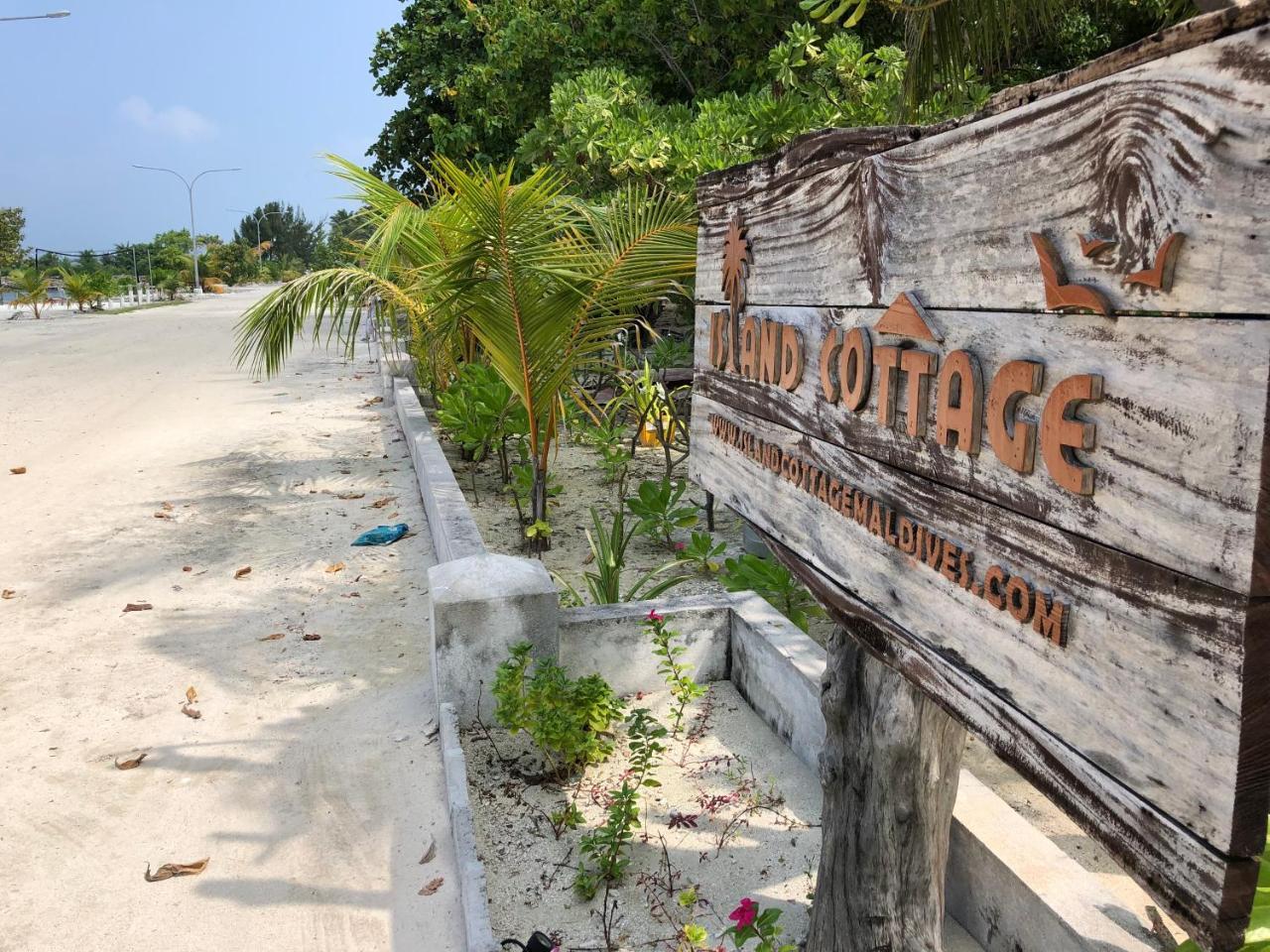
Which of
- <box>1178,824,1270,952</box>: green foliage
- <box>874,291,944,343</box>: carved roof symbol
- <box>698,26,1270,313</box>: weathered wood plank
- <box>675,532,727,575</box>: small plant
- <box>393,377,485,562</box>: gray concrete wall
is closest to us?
<box>698,26,1270,313</box>: weathered wood plank

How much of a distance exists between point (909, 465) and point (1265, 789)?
60 cm

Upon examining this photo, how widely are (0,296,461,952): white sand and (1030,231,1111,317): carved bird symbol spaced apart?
2300 millimetres

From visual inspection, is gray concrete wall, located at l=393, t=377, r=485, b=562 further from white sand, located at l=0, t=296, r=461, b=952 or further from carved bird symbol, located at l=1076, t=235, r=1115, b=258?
carved bird symbol, located at l=1076, t=235, r=1115, b=258

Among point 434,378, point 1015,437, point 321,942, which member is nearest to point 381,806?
point 321,942

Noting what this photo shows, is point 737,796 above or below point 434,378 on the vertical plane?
below

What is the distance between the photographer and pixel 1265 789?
929mm

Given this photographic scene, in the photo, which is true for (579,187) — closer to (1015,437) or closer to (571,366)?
(571,366)

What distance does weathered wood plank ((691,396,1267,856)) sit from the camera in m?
0.94

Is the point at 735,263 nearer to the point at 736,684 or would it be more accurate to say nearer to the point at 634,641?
the point at 634,641

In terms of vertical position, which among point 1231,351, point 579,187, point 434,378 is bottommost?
point 434,378

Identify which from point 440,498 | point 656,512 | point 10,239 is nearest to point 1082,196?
point 656,512

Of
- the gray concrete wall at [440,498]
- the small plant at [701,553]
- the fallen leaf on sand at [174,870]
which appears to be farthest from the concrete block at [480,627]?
the small plant at [701,553]

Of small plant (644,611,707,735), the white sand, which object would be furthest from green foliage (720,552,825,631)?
the white sand

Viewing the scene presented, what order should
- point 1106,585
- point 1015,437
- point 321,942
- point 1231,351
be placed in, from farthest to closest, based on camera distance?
point 321,942 < point 1015,437 < point 1106,585 < point 1231,351
